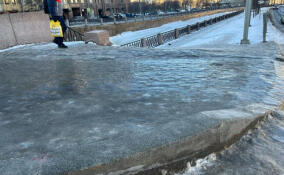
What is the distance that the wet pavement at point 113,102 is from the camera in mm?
1682

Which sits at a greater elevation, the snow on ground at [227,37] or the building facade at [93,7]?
the building facade at [93,7]

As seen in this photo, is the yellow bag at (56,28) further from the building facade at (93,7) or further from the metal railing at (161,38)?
the building facade at (93,7)

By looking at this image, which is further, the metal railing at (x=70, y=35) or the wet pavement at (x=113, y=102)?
the metal railing at (x=70, y=35)

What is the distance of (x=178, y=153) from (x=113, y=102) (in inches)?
41.1

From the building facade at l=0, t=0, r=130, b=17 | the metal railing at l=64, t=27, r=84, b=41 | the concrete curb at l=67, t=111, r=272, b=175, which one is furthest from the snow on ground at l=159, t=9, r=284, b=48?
the building facade at l=0, t=0, r=130, b=17

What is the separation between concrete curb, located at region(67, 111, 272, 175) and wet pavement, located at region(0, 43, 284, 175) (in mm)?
48

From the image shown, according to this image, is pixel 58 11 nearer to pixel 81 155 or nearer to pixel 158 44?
pixel 81 155

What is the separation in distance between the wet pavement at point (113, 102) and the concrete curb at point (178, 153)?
48mm

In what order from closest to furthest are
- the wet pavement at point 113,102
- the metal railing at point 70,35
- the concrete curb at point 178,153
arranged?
the concrete curb at point 178,153, the wet pavement at point 113,102, the metal railing at point 70,35

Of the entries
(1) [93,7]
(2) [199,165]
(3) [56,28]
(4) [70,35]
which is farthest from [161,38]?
(1) [93,7]

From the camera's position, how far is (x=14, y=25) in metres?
8.04

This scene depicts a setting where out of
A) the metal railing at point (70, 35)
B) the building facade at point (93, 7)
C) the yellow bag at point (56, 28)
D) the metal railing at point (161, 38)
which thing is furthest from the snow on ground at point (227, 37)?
the building facade at point (93, 7)

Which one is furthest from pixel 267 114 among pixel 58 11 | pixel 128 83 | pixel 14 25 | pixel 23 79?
pixel 14 25

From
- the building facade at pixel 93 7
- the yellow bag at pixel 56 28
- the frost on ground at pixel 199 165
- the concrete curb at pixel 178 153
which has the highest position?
the building facade at pixel 93 7
